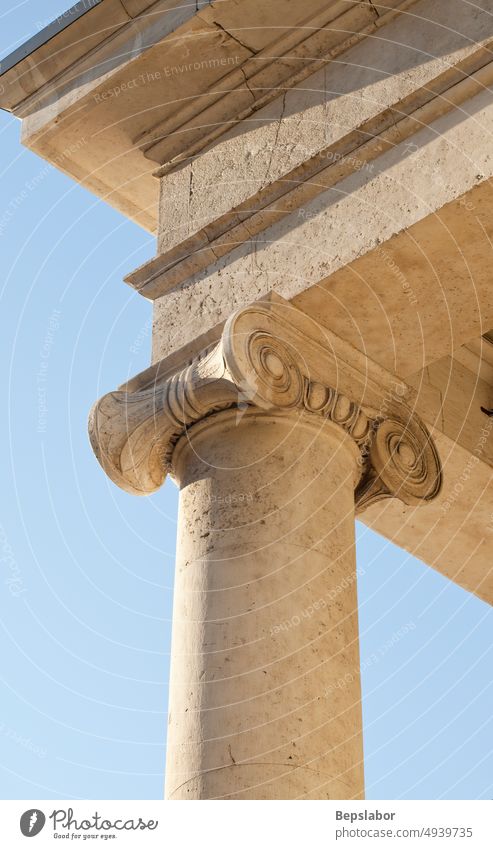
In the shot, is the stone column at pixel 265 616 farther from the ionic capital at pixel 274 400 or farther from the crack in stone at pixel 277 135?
the crack in stone at pixel 277 135

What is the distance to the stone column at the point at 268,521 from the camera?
15.5 metres

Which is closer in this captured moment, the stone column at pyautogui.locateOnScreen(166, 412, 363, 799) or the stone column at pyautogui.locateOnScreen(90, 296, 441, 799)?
the stone column at pyautogui.locateOnScreen(166, 412, 363, 799)

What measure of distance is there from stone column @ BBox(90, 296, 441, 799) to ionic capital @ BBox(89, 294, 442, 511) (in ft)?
0.07

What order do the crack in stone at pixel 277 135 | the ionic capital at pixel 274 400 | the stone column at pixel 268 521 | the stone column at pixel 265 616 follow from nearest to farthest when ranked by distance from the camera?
the stone column at pixel 265 616 → the stone column at pixel 268 521 → the ionic capital at pixel 274 400 → the crack in stone at pixel 277 135

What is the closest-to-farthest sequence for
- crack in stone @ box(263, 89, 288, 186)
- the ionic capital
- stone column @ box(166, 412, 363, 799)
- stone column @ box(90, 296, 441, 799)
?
stone column @ box(166, 412, 363, 799)
stone column @ box(90, 296, 441, 799)
the ionic capital
crack in stone @ box(263, 89, 288, 186)

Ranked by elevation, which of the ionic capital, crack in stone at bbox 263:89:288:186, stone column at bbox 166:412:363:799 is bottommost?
stone column at bbox 166:412:363:799

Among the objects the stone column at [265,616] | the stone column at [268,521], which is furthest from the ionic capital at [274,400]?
the stone column at [265,616]

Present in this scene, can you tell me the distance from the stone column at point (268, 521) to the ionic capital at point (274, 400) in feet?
0.07

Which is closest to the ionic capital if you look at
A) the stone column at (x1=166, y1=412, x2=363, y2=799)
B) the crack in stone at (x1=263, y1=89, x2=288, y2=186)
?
the stone column at (x1=166, y1=412, x2=363, y2=799)

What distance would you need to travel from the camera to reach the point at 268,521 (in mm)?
16875

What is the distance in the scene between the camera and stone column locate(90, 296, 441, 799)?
15523 mm

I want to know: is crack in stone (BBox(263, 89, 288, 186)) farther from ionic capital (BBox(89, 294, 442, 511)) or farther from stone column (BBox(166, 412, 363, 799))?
stone column (BBox(166, 412, 363, 799))

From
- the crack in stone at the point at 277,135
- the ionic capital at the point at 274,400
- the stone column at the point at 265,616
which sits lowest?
the stone column at the point at 265,616

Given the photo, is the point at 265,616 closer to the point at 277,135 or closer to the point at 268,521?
the point at 268,521
